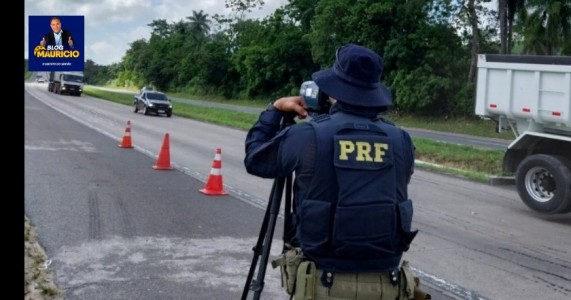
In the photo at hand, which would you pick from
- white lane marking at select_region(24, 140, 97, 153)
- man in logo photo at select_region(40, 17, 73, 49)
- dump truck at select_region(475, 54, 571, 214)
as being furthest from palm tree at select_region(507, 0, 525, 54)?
man in logo photo at select_region(40, 17, 73, 49)

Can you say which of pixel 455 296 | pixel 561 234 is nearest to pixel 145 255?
pixel 455 296

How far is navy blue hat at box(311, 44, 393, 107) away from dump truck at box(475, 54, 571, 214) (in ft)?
24.8

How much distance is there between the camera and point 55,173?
41.4 feet

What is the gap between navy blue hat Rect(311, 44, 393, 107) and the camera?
9.64 feet

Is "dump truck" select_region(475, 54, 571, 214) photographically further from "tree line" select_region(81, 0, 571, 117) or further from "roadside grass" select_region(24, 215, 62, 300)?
"tree line" select_region(81, 0, 571, 117)

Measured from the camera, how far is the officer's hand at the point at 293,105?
3.13m

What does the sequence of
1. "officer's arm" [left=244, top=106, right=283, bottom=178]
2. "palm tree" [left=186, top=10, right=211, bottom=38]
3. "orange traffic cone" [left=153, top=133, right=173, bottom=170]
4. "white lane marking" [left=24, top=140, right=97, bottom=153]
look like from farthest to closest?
"palm tree" [left=186, top=10, right=211, bottom=38] → "white lane marking" [left=24, top=140, right=97, bottom=153] → "orange traffic cone" [left=153, top=133, right=173, bottom=170] → "officer's arm" [left=244, top=106, right=283, bottom=178]

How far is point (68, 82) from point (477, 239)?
55737mm

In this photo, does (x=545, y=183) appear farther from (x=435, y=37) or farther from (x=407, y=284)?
(x=435, y=37)

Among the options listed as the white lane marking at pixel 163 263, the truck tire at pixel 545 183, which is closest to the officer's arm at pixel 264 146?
the white lane marking at pixel 163 263

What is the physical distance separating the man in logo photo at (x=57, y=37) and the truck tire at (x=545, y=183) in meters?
7.54

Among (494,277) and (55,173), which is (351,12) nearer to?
(55,173)

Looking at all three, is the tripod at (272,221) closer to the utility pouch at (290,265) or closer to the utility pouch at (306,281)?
the utility pouch at (290,265)

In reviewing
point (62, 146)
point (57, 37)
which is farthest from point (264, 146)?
point (62, 146)
